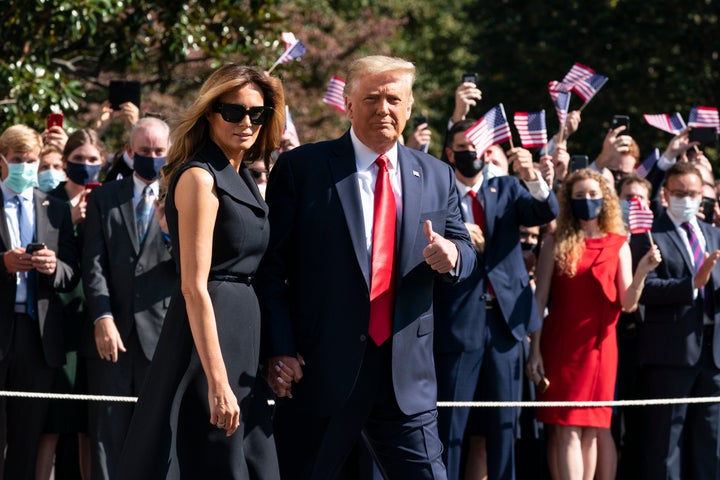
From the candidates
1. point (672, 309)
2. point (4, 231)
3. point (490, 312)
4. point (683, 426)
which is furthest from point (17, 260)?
point (683, 426)

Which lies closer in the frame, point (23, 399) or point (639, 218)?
point (23, 399)

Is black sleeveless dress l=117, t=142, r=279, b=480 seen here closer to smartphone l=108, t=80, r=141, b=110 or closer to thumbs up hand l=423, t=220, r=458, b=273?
thumbs up hand l=423, t=220, r=458, b=273

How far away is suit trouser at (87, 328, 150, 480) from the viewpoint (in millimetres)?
7676

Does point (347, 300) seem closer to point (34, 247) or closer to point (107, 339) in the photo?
point (107, 339)

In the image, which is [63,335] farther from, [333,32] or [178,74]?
[333,32]

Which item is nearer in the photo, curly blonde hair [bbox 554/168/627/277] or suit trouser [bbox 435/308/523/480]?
suit trouser [bbox 435/308/523/480]

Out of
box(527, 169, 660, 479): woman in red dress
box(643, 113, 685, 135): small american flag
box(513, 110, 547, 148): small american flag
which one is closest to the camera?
box(527, 169, 660, 479): woman in red dress

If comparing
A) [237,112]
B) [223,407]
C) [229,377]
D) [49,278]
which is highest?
[237,112]

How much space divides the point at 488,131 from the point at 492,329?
1.29 metres

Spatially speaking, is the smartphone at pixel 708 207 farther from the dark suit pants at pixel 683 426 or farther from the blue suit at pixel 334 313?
the blue suit at pixel 334 313

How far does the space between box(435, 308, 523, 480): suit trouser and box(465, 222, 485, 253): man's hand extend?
405 mm

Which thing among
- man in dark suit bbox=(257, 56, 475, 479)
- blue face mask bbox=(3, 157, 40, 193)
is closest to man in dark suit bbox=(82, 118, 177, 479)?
blue face mask bbox=(3, 157, 40, 193)

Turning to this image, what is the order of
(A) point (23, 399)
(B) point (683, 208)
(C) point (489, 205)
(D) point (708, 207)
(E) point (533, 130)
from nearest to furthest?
(A) point (23, 399)
(C) point (489, 205)
(B) point (683, 208)
(E) point (533, 130)
(D) point (708, 207)

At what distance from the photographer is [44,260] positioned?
7.53 meters
